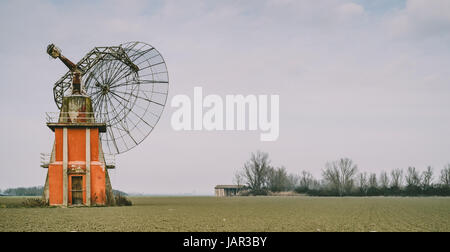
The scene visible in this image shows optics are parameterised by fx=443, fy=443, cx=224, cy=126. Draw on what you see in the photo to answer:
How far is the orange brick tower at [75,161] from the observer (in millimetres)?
40594

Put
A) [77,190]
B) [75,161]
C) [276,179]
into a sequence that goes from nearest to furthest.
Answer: [77,190], [75,161], [276,179]

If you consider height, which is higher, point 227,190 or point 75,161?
point 75,161

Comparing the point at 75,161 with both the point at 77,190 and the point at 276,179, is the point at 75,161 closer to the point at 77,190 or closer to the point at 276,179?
the point at 77,190

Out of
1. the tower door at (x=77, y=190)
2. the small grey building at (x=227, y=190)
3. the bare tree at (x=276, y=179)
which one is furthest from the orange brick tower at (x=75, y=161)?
the small grey building at (x=227, y=190)

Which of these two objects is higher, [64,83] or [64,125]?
[64,83]

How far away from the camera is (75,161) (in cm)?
4138

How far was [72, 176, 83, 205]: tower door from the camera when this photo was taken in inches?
1614

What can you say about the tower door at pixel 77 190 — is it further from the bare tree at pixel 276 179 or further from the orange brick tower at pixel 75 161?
the bare tree at pixel 276 179

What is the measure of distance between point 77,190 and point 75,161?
2.70m

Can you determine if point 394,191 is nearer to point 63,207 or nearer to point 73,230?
point 63,207

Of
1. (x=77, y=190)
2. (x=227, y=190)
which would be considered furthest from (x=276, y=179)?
(x=77, y=190)
